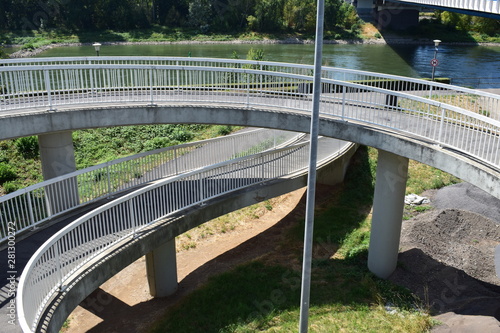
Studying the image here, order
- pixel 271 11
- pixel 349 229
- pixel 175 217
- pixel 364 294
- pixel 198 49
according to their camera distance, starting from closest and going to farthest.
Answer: pixel 175 217, pixel 364 294, pixel 349 229, pixel 198 49, pixel 271 11

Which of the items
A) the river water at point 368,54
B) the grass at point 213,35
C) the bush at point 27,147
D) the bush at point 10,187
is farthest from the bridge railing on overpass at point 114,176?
the grass at point 213,35

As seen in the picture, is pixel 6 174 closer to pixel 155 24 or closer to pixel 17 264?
pixel 17 264

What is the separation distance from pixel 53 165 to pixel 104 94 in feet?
8.06

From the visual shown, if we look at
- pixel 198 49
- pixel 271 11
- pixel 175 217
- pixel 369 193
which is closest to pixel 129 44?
pixel 198 49

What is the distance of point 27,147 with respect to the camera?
2198 cm

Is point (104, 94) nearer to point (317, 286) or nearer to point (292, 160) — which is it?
point (292, 160)

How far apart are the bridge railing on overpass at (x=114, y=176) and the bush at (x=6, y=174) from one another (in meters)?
4.80

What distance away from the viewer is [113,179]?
44.6 feet

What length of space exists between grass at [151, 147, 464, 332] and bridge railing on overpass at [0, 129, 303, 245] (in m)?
3.38

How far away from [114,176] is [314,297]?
612 cm

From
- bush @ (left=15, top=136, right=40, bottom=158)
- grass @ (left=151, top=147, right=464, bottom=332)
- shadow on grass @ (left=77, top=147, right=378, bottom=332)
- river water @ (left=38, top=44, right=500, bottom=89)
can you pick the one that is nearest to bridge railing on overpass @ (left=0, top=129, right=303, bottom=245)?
shadow on grass @ (left=77, top=147, right=378, bottom=332)

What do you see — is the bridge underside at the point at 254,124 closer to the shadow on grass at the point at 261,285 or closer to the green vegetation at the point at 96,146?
the shadow on grass at the point at 261,285

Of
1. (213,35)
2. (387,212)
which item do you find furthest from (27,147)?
(213,35)

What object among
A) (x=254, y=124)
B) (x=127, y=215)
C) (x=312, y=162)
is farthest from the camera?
(x=254, y=124)
